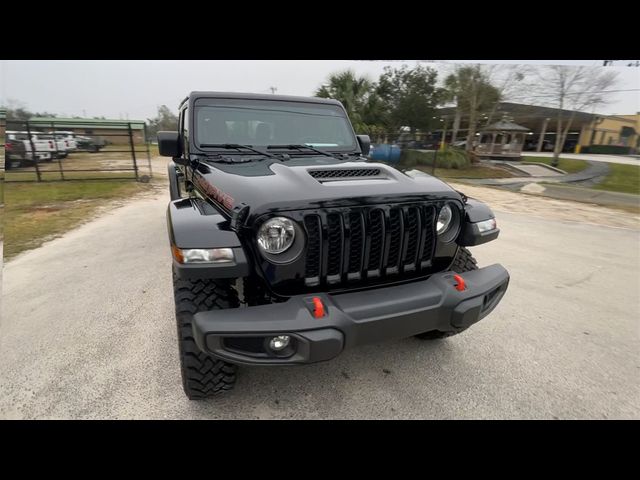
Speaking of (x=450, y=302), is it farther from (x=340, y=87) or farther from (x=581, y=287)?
(x=340, y=87)

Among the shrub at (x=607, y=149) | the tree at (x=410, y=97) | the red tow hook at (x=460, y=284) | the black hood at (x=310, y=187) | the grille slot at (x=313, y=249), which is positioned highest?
the tree at (x=410, y=97)

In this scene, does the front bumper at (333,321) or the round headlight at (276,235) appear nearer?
the front bumper at (333,321)

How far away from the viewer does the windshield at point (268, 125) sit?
2.92 meters

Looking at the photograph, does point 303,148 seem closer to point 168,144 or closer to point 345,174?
point 345,174

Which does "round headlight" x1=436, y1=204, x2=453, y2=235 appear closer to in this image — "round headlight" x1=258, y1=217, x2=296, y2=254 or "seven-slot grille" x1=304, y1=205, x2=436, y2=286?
"seven-slot grille" x1=304, y1=205, x2=436, y2=286

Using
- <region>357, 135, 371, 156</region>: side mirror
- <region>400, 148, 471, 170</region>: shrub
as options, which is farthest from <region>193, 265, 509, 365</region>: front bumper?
<region>400, 148, 471, 170</region>: shrub

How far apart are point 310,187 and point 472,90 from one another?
71.9 ft

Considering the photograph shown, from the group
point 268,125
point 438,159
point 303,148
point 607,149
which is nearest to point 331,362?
point 303,148

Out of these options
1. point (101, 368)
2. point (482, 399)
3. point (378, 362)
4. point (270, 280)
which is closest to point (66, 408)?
point (101, 368)

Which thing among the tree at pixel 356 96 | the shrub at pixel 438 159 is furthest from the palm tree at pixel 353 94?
the shrub at pixel 438 159

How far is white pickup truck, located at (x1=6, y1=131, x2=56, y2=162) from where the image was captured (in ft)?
36.7

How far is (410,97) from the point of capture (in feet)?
64.2

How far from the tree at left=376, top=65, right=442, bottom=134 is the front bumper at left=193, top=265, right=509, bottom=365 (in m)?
19.6

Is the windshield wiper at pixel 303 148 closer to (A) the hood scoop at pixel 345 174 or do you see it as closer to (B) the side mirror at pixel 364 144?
(B) the side mirror at pixel 364 144
